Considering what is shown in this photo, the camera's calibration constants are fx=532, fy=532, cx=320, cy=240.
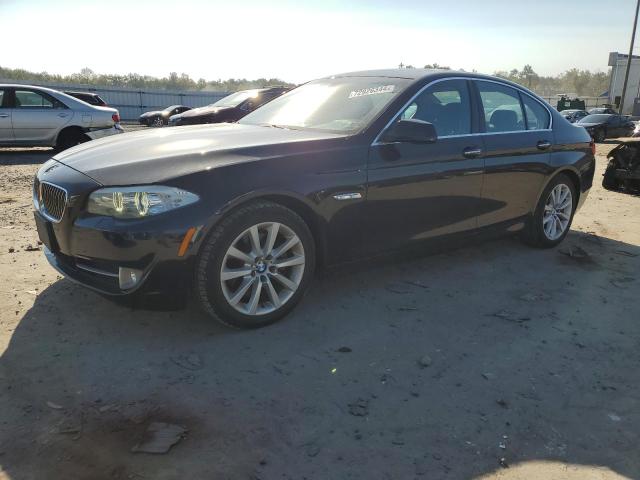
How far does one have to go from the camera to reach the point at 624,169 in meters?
8.76

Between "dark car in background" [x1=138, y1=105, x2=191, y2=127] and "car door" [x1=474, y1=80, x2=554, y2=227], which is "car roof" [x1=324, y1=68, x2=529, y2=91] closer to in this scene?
"car door" [x1=474, y1=80, x2=554, y2=227]

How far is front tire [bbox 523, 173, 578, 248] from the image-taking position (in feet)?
17.3

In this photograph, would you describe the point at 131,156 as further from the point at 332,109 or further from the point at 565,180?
the point at 565,180

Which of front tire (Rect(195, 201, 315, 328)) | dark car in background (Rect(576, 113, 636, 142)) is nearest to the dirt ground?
front tire (Rect(195, 201, 315, 328))

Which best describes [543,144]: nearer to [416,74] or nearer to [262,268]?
[416,74]

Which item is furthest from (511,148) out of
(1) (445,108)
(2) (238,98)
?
(2) (238,98)

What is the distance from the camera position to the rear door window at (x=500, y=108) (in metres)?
4.61

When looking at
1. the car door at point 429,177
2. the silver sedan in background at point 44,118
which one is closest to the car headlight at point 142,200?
the car door at point 429,177

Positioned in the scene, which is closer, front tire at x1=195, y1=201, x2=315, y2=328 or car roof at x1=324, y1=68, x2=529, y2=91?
front tire at x1=195, y1=201, x2=315, y2=328

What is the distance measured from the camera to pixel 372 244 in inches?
151

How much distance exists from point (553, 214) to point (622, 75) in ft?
191

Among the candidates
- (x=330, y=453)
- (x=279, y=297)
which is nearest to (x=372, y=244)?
(x=279, y=297)

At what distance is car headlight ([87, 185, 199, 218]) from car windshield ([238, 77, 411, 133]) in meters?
1.37

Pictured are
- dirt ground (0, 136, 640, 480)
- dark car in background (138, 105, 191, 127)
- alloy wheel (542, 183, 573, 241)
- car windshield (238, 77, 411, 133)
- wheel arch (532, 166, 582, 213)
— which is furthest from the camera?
dark car in background (138, 105, 191, 127)
